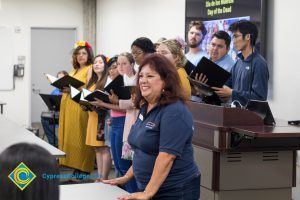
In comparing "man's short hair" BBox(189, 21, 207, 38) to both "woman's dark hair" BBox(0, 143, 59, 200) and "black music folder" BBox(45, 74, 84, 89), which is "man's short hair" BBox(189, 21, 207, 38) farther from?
"woman's dark hair" BBox(0, 143, 59, 200)

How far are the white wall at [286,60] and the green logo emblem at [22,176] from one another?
344 centimetres

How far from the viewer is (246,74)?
3.61 metres

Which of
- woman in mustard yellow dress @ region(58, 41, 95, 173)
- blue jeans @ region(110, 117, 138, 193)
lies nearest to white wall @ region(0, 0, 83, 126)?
woman in mustard yellow dress @ region(58, 41, 95, 173)

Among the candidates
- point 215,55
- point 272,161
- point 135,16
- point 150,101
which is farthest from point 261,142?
point 135,16

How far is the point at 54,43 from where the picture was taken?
10.3 m

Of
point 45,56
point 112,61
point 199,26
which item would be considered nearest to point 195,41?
point 199,26

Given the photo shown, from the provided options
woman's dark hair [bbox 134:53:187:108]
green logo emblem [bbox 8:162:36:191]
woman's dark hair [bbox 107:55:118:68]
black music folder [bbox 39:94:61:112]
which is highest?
woman's dark hair [bbox 107:55:118:68]

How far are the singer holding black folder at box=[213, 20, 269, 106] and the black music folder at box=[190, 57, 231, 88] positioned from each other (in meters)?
0.05

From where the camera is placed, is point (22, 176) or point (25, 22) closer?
point (22, 176)

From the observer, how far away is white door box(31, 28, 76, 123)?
10242 mm

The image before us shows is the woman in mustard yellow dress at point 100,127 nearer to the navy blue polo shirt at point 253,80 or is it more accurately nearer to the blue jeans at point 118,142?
the blue jeans at point 118,142

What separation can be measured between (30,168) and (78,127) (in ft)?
14.1

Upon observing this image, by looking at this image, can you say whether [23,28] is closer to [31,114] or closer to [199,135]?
[31,114]

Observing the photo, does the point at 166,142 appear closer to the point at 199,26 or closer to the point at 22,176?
the point at 22,176
